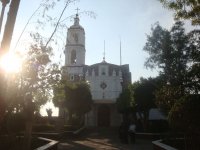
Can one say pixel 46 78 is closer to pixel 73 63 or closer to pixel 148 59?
pixel 148 59

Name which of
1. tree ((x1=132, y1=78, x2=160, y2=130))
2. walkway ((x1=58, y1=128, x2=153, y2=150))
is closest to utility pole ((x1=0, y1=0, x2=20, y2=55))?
walkway ((x1=58, y1=128, x2=153, y2=150))

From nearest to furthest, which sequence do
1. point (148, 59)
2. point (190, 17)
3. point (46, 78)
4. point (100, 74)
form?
point (190, 17) < point (46, 78) < point (148, 59) < point (100, 74)

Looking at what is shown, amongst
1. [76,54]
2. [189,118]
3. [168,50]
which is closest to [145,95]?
[168,50]

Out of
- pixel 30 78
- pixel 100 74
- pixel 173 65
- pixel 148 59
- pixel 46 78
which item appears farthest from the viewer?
pixel 100 74

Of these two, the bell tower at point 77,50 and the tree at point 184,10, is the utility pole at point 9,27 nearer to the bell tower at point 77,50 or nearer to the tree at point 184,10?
the tree at point 184,10

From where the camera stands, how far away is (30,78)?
17.8m

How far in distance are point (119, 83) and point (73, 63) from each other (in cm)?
784

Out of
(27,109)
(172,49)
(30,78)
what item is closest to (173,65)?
(172,49)

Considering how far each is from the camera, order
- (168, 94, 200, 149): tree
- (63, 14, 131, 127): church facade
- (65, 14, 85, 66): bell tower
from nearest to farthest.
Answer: (168, 94, 200, 149): tree
(63, 14, 131, 127): church facade
(65, 14, 85, 66): bell tower

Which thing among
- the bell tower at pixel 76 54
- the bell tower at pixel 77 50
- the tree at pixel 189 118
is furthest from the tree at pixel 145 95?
the tree at pixel 189 118

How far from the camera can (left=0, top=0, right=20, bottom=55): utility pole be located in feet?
24.3

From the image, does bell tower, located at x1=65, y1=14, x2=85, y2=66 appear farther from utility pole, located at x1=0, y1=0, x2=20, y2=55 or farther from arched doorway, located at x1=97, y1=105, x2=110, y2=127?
utility pole, located at x1=0, y1=0, x2=20, y2=55

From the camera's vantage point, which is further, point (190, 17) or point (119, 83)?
point (119, 83)

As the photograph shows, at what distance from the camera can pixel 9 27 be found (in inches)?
298
